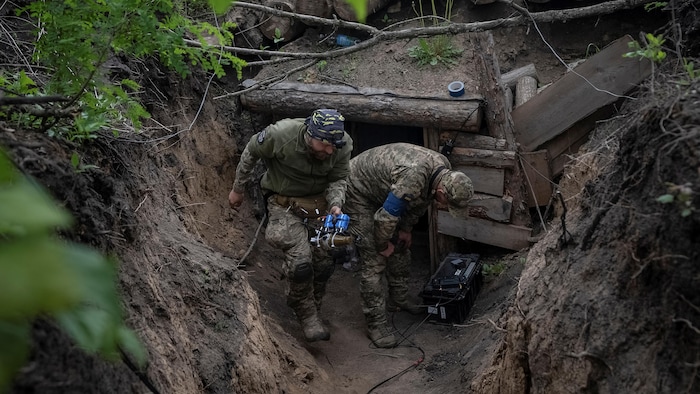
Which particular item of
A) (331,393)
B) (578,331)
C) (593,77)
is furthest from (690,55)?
(331,393)

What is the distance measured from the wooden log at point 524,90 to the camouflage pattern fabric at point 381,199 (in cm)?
137

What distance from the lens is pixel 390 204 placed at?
6480 millimetres

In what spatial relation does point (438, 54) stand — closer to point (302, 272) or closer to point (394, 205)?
point (394, 205)

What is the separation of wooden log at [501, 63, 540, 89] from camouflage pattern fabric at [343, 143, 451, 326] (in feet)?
5.60

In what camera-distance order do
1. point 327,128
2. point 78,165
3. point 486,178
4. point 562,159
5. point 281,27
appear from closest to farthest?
point 78,165, point 327,128, point 562,159, point 486,178, point 281,27

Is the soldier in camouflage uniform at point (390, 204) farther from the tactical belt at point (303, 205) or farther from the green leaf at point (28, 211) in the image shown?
the green leaf at point (28, 211)

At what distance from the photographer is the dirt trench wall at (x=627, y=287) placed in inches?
112

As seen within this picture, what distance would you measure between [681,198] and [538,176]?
15.1ft

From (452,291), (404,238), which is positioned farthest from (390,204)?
(452,291)

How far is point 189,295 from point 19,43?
222 centimetres

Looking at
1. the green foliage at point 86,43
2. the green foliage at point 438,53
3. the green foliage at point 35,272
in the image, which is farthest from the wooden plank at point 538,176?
the green foliage at point 35,272

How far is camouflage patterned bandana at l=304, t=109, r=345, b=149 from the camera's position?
19.2 ft

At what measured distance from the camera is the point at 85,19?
3.67m

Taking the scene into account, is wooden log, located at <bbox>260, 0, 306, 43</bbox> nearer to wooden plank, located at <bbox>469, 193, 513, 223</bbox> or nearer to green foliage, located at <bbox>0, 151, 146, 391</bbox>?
wooden plank, located at <bbox>469, 193, 513, 223</bbox>
